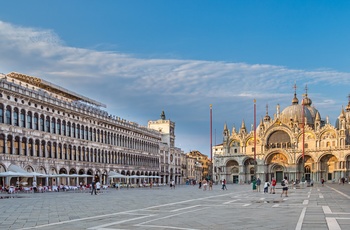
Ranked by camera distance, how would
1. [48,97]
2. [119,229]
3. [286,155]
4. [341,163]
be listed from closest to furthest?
[119,229]
[48,97]
[341,163]
[286,155]

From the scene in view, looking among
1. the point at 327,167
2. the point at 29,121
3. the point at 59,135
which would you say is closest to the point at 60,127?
the point at 59,135

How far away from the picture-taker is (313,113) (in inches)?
4852

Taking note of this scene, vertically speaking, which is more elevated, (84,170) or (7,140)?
(7,140)

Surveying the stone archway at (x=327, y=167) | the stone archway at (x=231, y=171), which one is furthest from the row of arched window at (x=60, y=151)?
the stone archway at (x=327, y=167)

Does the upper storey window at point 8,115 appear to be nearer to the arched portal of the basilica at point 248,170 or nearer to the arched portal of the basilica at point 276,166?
the arched portal of the basilica at point 276,166

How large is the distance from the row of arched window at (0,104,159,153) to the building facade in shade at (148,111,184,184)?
14.4m

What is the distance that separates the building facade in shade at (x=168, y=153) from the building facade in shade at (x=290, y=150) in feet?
40.5

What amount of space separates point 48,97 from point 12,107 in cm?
771

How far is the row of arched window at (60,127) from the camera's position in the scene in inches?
2019

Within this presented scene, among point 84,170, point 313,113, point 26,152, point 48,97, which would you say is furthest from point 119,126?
point 313,113

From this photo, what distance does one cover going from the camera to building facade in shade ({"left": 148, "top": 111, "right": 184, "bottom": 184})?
103750mm

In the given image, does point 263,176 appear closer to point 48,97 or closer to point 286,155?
point 286,155

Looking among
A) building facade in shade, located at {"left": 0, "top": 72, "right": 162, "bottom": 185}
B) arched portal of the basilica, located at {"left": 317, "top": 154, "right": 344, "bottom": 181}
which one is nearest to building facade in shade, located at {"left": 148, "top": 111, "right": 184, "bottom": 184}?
building facade in shade, located at {"left": 0, "top": 72, "right": 162, "bottom": 185}

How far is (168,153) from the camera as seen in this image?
107 metres
